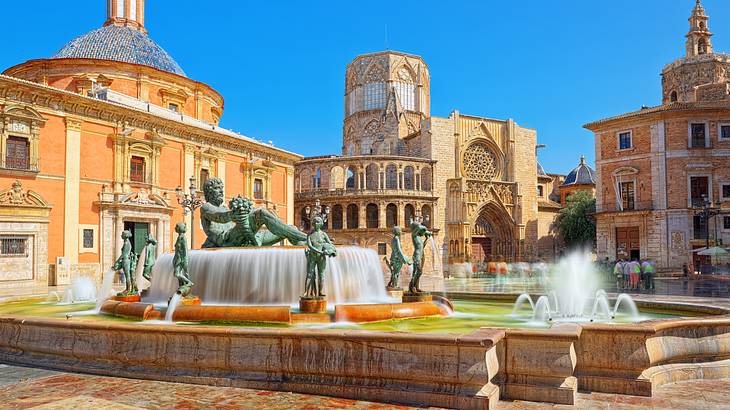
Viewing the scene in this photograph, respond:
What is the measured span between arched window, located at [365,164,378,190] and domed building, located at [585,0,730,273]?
16180mm

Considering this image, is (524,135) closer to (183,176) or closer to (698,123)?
(698,123)

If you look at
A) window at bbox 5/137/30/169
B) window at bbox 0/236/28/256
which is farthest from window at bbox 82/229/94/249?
window at bbox 5/137/30/169

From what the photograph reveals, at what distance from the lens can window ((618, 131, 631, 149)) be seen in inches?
1378

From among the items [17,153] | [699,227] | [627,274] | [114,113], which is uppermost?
[114,113]

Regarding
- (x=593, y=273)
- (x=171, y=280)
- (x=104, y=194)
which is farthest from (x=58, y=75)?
(x=593, y=273)

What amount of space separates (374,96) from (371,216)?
17.8 meters

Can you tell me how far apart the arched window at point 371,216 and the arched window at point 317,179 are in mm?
4613

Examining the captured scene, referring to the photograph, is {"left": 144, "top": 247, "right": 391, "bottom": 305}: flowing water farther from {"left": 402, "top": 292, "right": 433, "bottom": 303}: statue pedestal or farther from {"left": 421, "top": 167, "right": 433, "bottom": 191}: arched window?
{"left": 421, "top": 167, "right": 433, "bottom": 191}: arched window

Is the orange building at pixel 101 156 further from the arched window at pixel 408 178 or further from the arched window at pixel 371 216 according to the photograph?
the arched window at pixel 408 178

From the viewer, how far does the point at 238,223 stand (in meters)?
9.75

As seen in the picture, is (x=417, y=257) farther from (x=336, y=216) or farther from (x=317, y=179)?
(x=317, y=179)

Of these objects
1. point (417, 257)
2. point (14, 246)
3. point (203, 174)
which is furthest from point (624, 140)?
point (14, 246)

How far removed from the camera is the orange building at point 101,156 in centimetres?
2142

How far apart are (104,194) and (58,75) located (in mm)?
8500
